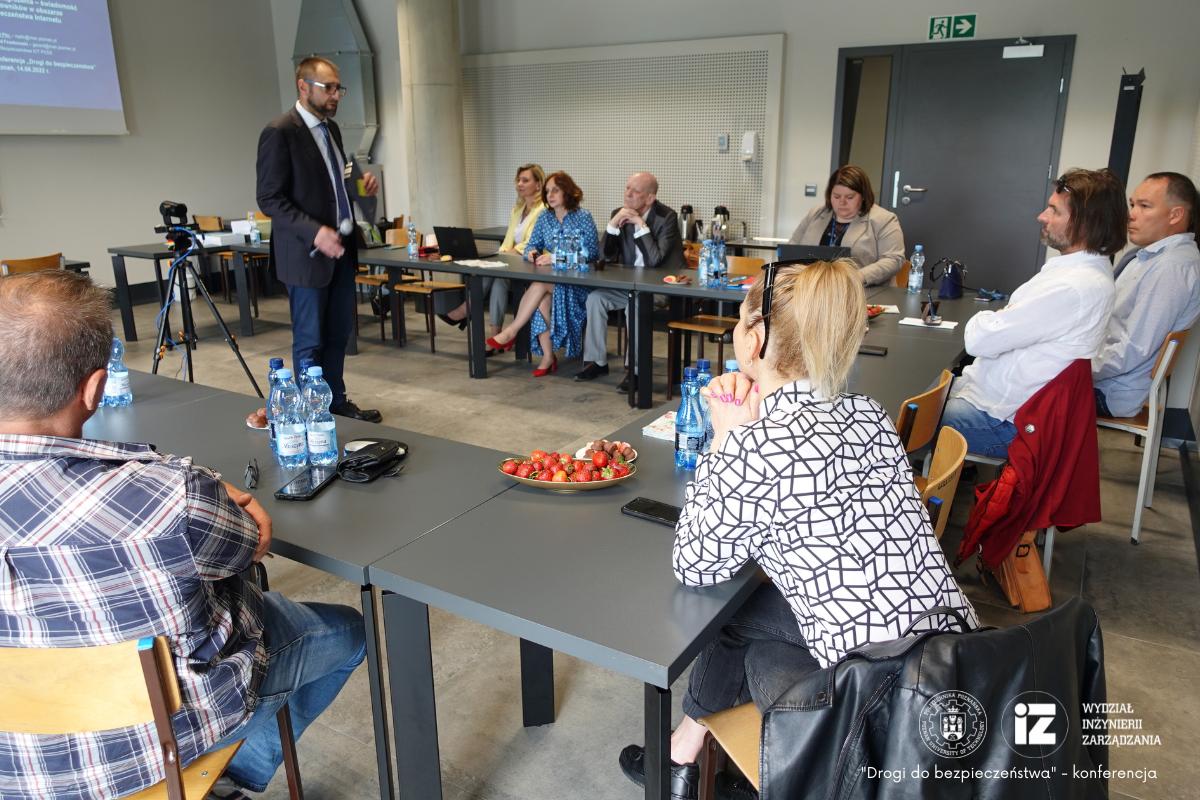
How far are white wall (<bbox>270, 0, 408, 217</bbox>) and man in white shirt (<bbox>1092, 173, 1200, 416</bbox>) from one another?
6.80 metres

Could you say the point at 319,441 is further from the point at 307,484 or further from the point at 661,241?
the point at 661,241

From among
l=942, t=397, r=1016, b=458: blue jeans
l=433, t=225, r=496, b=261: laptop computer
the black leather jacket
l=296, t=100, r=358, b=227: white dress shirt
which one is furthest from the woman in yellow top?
the black leather jacket

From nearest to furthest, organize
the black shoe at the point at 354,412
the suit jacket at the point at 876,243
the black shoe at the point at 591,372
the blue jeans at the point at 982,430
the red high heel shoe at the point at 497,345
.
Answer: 1. the blue jeans at the point at 982,430
2. the black shoe at the point at 354,412
3. the suit jacket at the point at 876,243
4. the black shoe at the point at 591,372
5. the red high heel shoe at the point at 497,345

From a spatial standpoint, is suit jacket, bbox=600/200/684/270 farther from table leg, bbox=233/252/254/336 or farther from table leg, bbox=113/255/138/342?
table leg, bbox=113/255/138/342

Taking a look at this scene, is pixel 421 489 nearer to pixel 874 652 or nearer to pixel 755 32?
pixel 874 652

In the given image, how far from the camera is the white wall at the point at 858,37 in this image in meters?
5.35

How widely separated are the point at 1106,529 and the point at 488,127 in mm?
6482

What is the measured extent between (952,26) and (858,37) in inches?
25.6

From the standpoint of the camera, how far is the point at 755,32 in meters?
6.54

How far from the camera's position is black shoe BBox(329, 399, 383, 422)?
423 centimetres

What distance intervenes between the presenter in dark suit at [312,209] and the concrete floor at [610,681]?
2.64ft

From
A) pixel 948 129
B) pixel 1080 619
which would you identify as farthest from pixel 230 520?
pixel 948 129

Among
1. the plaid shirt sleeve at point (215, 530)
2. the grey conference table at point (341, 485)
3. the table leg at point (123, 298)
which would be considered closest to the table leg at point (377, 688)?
the grey conference table at point (341, 485)

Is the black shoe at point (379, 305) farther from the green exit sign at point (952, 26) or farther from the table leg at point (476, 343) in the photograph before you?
the green exit sign at point (952, 26)
